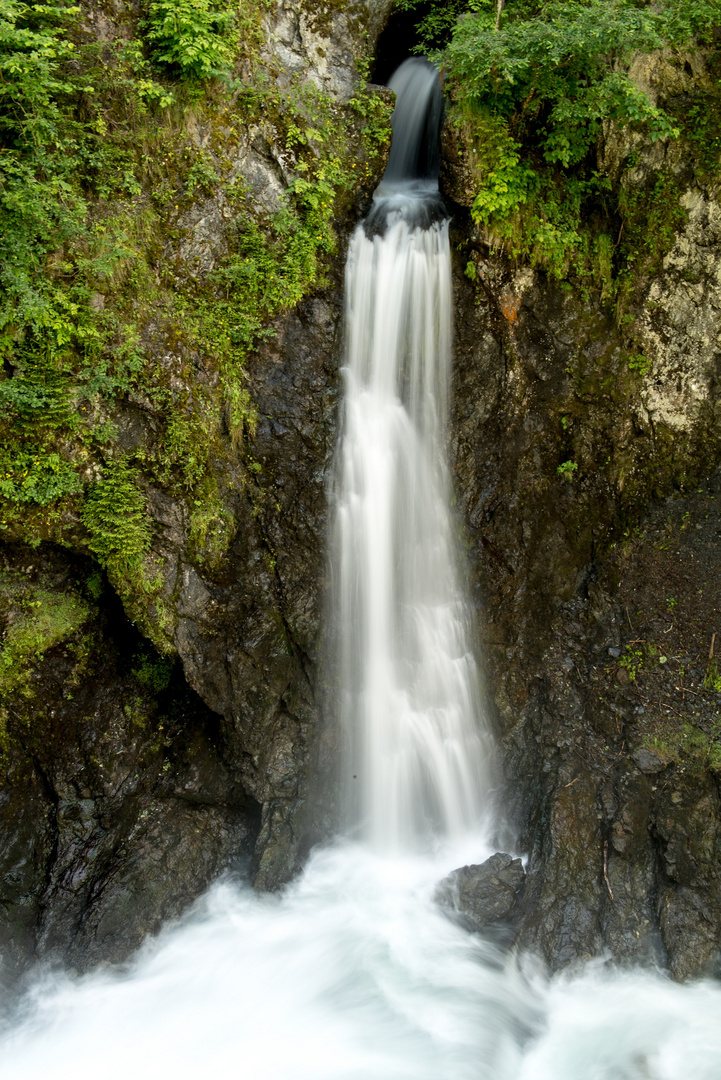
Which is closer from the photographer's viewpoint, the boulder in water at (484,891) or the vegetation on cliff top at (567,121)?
the boulder in water at (484,891)

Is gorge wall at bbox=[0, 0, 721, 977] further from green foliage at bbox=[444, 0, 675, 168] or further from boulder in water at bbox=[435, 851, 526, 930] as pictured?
green foliage at bbox=[444, 0, 675, 168]

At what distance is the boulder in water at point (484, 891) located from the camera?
659cm

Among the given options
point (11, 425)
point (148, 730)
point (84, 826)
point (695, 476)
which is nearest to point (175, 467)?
point (11, 425)

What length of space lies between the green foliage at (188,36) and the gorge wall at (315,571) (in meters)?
0.32

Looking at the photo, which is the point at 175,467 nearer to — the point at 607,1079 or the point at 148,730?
the point at 148,730

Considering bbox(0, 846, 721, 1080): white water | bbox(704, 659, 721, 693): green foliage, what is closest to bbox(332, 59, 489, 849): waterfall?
bbox(0, 846, 721, 1080): white water

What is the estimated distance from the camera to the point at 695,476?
8.09 metres

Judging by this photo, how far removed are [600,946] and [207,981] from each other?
3763mm

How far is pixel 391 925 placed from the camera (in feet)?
21.8

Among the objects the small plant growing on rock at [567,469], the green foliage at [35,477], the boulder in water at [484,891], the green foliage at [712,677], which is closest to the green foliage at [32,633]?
the green foliage at [35,477]

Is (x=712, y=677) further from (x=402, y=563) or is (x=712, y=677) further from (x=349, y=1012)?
(x=349, y=1012)

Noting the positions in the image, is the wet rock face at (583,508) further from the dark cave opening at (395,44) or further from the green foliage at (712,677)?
the dark cave opening at (395,44)

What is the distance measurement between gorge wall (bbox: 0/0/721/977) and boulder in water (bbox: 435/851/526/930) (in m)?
0.25

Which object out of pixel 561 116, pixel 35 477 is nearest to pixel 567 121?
pixel 561 116
